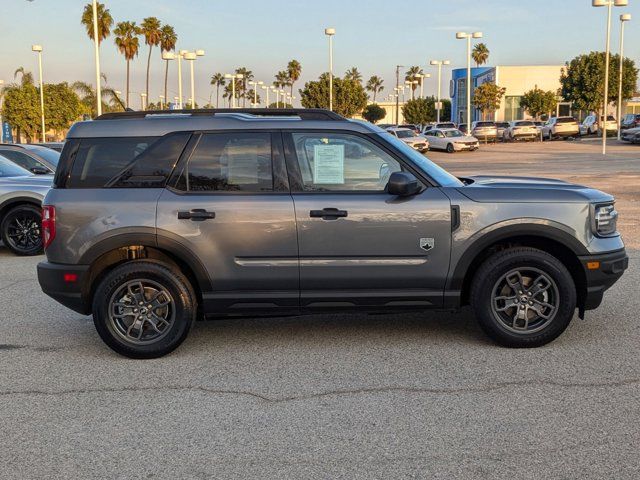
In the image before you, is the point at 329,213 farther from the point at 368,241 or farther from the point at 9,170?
the point at 9,170

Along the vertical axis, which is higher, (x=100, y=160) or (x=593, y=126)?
(x=593, y=126)

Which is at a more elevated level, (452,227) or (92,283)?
(452,227)

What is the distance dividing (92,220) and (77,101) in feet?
221

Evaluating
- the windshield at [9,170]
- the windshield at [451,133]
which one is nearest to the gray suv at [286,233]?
the windshield at [9,170]

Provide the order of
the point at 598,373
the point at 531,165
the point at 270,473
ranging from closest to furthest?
1. the point at 270,473
2. the point at 598,373
3. the point at 531,165

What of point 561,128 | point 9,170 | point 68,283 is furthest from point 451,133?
point 68,283

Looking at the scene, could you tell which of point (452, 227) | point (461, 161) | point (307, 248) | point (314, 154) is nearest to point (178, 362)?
point (307, 248)

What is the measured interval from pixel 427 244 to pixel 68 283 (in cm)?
271

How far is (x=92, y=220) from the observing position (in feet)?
18.0

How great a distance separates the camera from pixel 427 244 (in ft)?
18.0

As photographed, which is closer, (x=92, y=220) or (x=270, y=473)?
(x=270, y=473)

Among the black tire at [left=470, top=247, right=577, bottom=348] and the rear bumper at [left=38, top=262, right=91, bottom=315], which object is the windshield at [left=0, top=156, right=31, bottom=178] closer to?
the rear bumper at [left=38, top=262, right=91, bottom=315]

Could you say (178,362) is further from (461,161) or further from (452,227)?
(461,161)

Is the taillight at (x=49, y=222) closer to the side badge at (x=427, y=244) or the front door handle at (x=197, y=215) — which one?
the front door handle at (x=197, y=215)
